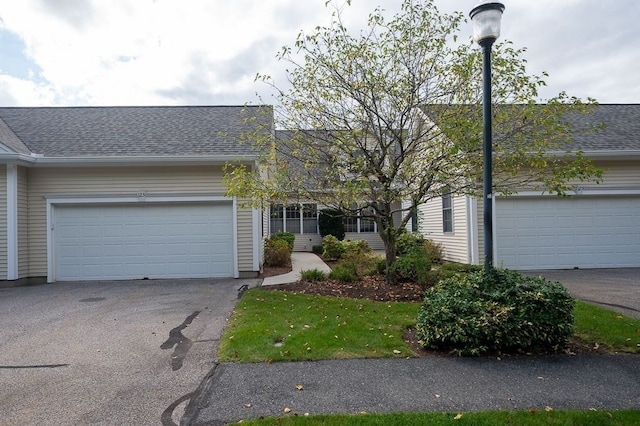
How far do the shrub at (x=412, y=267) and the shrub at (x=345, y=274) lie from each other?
1135mm

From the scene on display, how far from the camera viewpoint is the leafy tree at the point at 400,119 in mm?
7109

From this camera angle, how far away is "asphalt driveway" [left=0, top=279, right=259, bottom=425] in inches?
135

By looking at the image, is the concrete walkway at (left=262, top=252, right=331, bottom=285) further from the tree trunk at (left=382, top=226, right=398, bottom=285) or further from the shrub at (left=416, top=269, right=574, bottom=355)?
the shrub at (left=416, top=269, right=574, bottom=355)

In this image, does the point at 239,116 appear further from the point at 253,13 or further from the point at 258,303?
the point at 258,303

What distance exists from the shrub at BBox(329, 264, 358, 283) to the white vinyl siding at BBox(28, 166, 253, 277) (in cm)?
276

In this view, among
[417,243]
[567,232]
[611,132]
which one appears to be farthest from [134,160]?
[611,132]

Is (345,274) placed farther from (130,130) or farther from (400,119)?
(130,130)

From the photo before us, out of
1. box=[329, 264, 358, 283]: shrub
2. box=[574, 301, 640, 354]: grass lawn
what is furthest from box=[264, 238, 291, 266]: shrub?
box=[574, 301, 640, 354]: grass lawn

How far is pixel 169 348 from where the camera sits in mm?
5109

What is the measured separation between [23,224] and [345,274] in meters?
8.96

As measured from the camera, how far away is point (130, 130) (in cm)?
1216

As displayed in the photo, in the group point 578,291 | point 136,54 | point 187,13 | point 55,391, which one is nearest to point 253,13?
point 187,13

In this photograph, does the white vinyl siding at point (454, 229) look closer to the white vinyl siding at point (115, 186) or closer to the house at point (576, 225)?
the house at point (576, 225)

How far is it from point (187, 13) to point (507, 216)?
34.1 feet
